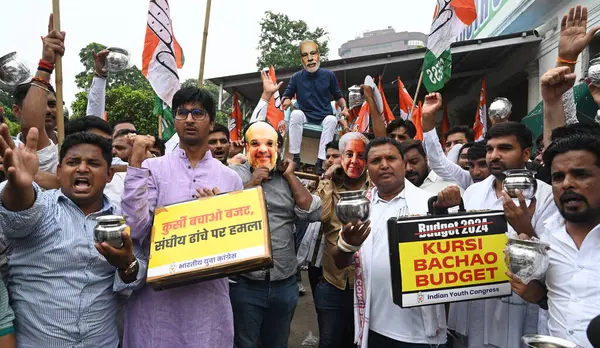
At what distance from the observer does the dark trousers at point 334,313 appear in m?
3.37

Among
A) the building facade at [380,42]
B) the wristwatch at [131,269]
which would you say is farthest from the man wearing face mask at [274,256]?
the building facade at [380,42]

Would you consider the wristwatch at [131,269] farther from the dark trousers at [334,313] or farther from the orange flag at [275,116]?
the orange flag at [275,116]

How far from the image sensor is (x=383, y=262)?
2691mm

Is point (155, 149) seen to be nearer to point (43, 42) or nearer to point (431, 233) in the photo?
point (43, 42)

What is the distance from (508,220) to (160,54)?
4.17m

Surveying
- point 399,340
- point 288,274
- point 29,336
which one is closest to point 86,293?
point 29,336

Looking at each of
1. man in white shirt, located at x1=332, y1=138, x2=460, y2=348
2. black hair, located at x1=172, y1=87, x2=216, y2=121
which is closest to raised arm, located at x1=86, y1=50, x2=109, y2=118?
black hair, located at x1=172, y1=87, x2=216, y2=121

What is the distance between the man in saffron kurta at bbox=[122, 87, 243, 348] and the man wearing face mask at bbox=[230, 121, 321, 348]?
1.79 feet

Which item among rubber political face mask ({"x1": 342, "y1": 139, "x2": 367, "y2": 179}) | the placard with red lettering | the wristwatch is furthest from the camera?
rubber political face mask ({"x1": 342, "y1": 139, "x2": 367, "y2": 179})

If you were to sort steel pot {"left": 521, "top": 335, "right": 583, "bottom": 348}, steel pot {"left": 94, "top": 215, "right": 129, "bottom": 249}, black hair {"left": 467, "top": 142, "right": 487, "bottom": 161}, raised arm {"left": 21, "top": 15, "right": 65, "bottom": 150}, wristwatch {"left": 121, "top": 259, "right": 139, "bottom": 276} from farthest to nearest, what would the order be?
black hair {"left": 467, "top": 142, "right": 487, "bottom": 161}
raised arm {"left": 21, "top": 15, "right": 65, "bottom": 150}
wristwatch {"left": 121, "top": 259, "right": 139, "bottom": 276}
steel pot {"left": 94, "top": 215, "right": 129, "bottom": 249}
steel pot {"left": 521, "top": 335, "right": 583, "bottom": 348}

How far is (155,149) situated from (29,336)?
2.39 meters

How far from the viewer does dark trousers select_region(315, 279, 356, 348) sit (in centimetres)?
337

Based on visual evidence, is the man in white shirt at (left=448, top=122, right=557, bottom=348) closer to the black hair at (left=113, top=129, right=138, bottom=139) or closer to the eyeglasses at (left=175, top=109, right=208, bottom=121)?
the eyeglasses at (left=175, top=109, right=208, bottom=121)

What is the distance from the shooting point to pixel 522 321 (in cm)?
260
